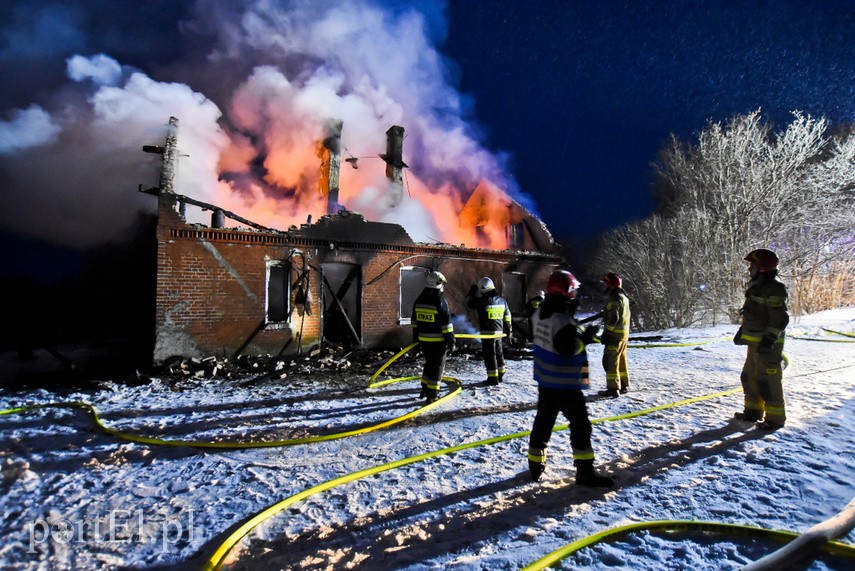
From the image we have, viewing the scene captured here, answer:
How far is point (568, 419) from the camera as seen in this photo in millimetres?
3078

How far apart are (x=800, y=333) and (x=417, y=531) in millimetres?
14736

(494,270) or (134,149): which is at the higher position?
(134,149)

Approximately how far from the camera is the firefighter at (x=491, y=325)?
673 cm

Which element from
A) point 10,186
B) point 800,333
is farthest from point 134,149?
point 800,333

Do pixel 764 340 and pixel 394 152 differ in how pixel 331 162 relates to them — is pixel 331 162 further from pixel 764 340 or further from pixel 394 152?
pixel 764 340

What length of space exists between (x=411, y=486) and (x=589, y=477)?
4.64 feet

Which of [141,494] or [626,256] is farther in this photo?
[626,256]

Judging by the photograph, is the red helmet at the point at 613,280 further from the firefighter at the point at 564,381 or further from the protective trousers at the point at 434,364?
the firefighter at the point at 564,381

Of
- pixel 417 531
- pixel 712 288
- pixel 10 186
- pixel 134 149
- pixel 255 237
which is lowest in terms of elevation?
pixel 417 531

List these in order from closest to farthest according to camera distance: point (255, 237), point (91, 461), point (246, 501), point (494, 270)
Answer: point (246, 501) → point (91, 461) → point (255, 237) → point (494, 270)

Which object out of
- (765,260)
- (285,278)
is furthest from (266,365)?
(765,260)

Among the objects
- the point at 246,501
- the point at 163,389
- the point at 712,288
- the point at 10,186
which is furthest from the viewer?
the point at 712,288

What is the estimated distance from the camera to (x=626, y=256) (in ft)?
72.0

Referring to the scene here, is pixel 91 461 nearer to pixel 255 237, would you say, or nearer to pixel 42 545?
pixel 42 545
